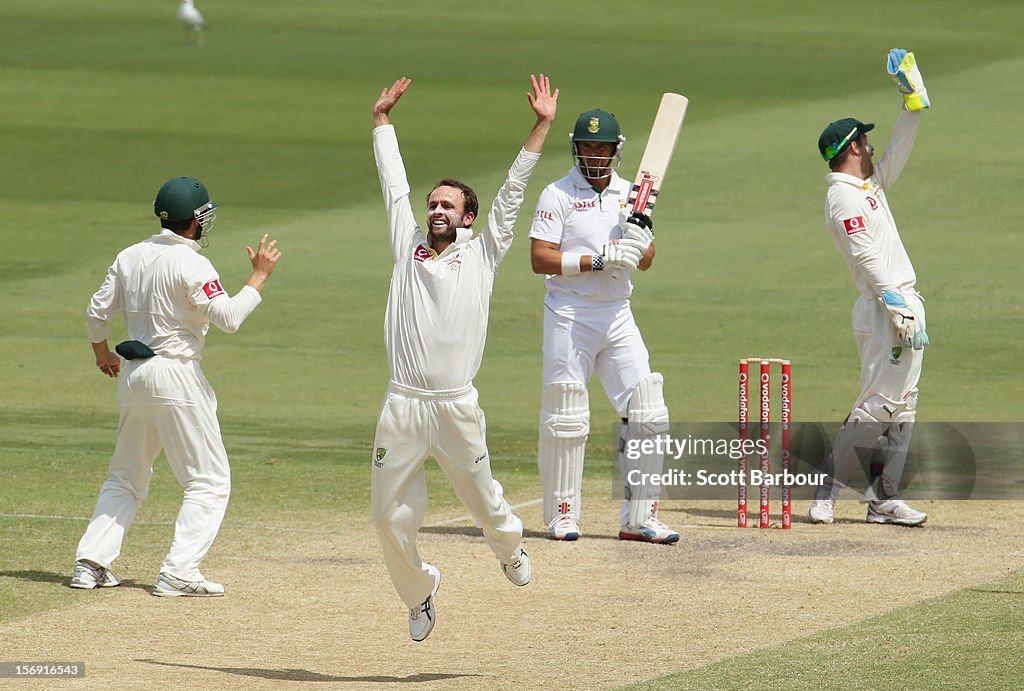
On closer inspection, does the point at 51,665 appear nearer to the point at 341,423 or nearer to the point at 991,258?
the point at 341,423

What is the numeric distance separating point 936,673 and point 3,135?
23.3 meters

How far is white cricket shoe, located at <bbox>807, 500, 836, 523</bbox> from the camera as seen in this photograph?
10438mm

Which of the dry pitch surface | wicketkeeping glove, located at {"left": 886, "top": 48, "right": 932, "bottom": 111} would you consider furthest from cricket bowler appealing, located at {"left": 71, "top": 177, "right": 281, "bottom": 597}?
wicketkeeping glove, located at {"left": 886, "top": 48, "right": 932, "bottom": 111}

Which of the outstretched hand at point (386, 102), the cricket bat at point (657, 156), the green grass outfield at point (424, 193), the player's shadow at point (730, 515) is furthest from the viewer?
the green grass outfield at point (424, 193)

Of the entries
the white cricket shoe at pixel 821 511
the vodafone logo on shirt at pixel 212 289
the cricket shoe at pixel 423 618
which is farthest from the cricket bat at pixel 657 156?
the cricket shoe at pixel 423 618

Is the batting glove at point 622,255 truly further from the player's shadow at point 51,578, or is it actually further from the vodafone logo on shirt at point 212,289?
the player's shadow at point 51,578

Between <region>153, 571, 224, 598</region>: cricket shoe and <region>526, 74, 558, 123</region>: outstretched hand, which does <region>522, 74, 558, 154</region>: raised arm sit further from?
<region>153, 571, 224, 598</region>: cricket shoe

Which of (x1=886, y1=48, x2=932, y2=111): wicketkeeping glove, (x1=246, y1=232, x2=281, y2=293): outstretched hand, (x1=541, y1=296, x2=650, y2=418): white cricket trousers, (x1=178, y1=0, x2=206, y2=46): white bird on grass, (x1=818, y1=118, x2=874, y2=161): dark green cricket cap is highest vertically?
(x1=178, y1=0, x2=206, y2=46): white bird on grass

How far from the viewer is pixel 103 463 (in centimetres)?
1224

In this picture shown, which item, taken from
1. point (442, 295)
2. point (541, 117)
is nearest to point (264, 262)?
point (442, 295)

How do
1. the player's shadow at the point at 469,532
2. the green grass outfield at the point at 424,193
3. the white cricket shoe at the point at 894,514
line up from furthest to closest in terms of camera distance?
the green grass outfield at the point at 424,193 → the white cricket shoe at the point at 894,514 → the player's shadow at the point at 469,532

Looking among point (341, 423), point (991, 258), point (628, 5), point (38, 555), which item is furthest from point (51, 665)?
point (628, 5)

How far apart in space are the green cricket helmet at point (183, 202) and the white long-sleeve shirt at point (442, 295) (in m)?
1.60

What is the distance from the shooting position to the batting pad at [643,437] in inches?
391
